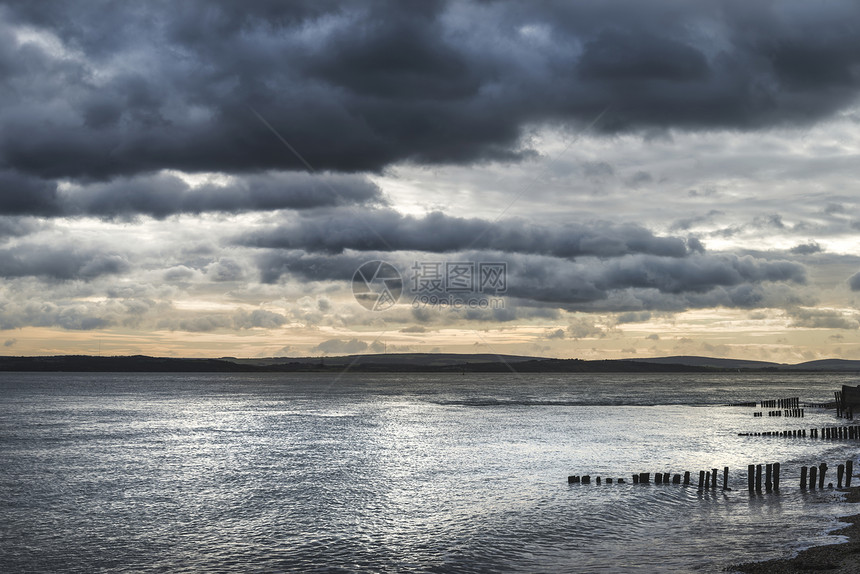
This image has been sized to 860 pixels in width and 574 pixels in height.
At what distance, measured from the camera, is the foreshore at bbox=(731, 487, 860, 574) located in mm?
21969

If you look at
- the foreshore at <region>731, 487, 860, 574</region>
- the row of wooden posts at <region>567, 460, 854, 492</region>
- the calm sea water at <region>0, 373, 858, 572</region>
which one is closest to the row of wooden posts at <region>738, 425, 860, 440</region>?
the calm sea water at <region>0, 373, 858, 572</region>

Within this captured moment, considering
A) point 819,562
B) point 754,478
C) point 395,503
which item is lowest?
point 395,503

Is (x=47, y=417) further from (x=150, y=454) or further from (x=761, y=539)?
(x=761, y=539)

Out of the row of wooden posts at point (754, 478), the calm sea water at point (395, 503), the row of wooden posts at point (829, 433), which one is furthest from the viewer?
the row of wooden posts at point (829, 433)

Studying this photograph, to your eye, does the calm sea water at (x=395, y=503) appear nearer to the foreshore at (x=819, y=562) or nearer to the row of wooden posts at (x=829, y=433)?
the foreshore at (x=819, y=562)

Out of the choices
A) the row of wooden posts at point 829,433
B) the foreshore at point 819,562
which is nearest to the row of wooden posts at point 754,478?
the foreshore at point 819,562

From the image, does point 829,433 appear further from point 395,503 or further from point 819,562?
point 819,562

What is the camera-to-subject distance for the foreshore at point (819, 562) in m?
22.0

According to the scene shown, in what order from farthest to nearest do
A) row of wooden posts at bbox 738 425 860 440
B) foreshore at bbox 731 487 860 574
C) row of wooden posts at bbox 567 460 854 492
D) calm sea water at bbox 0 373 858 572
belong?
row of wooden posts at bbox 738 425 860 440
row of wooden posts at bbox 567 460 854 492
calm sea water at bbox 0 373 858 572
foreshore at bbox 731 487 860 574

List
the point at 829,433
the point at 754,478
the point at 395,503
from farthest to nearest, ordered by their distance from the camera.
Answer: the point at 829,433
the point at 754,478
the point at 395,503

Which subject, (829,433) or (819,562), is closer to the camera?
(819,562)

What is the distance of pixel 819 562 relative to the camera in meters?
22.7

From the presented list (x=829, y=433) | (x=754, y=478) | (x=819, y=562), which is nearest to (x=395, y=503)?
(x=754, y=478)

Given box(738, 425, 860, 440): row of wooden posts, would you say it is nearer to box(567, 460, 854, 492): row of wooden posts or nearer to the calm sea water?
the calm sea water
